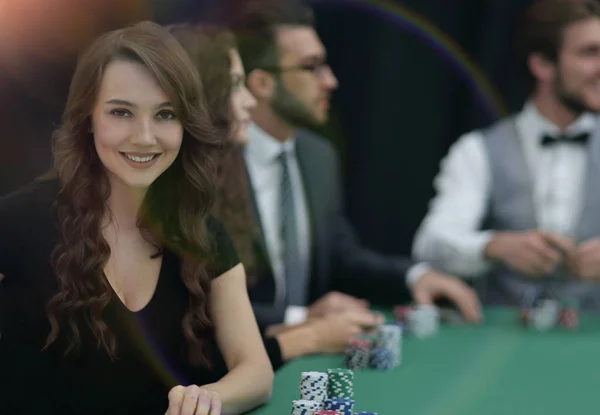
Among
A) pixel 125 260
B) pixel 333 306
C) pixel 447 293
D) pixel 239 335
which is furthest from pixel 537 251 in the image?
pixel 125 260

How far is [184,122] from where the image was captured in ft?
6.13

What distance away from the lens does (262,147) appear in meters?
3.78

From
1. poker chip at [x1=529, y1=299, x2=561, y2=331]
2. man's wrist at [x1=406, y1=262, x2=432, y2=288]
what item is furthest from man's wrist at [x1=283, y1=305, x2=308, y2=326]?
poker chip at [x1=529, y1=299, x2=561, y2=331]

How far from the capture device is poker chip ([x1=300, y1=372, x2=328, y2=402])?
2021 mm

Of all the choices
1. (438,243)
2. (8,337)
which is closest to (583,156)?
(438,243)

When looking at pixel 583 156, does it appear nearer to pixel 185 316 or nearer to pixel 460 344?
pixel 460 344

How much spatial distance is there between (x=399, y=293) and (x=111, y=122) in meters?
2.06

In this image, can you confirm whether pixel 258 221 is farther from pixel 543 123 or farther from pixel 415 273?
pixel 543 123

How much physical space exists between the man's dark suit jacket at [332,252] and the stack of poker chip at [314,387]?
1.59m

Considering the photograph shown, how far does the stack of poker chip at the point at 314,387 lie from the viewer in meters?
2.02

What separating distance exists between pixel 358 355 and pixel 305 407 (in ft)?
2.08

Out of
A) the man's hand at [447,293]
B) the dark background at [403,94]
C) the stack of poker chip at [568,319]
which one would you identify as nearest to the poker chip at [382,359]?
the man's hand at [447,293]

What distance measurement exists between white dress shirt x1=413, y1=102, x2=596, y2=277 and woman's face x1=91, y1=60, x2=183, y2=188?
2.44m

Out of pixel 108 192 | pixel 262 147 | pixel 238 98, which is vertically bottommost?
pixel 262 147
